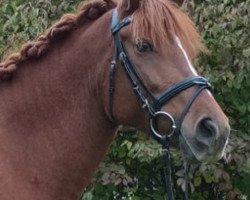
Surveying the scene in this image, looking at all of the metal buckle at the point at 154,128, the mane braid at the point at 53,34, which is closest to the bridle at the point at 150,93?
the metal buckle at the point at 154,128

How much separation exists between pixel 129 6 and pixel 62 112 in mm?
548

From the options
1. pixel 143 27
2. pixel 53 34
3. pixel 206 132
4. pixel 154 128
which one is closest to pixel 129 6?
pixel 143 27

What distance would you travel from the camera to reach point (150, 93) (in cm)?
325

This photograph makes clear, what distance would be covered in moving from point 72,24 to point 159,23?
0.44 metres

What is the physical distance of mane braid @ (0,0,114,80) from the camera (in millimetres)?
3383

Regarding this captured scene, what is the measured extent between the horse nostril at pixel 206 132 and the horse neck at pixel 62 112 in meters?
0.49

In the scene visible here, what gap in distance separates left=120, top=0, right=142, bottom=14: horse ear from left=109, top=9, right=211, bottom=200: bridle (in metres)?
0.04

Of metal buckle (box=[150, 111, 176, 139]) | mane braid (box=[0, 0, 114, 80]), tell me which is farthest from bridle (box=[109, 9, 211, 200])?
mane braid (box=[0, 0, 114, 80])

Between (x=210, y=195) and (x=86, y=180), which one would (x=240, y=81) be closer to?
(x=210, y=195)

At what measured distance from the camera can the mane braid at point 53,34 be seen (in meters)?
3.38

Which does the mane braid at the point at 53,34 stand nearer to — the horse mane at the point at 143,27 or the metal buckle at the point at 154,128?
the horse mane at the point at 143,27

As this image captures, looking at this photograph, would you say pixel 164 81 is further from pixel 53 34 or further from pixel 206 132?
pixel 53 34

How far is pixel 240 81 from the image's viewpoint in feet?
15.5

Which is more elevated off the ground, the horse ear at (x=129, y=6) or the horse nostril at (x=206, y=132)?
the horse ear at (x=129, y=6)
